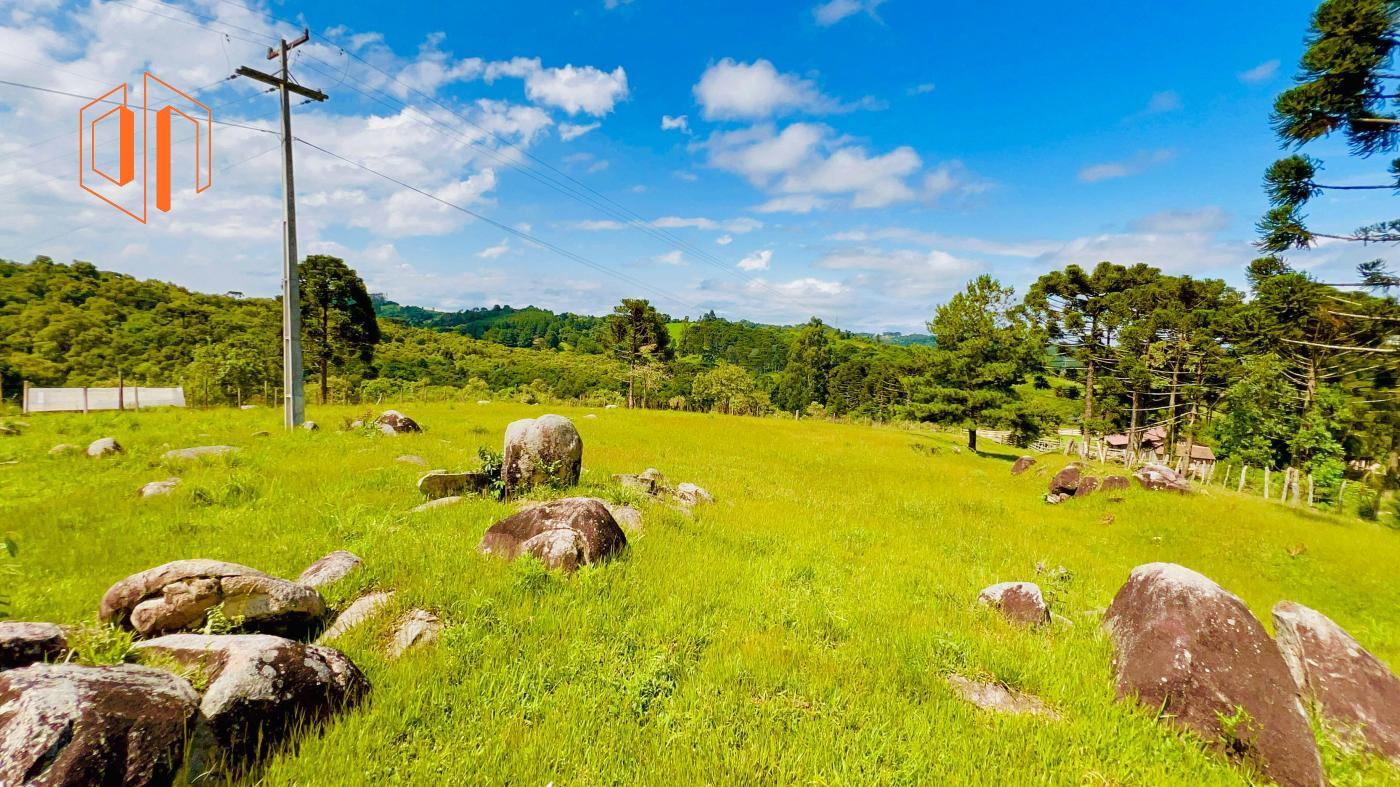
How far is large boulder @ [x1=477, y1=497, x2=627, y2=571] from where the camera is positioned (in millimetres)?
7652

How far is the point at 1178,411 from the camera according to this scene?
47.4 m

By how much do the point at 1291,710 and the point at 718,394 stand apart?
244 ft

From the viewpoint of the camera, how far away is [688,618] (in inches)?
267

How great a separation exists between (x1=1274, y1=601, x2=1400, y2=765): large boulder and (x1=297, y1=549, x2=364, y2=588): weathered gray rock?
39.0 ft

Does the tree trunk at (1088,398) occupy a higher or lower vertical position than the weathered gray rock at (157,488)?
higher

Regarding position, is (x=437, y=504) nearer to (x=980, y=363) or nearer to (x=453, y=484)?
(x=453, y=484)

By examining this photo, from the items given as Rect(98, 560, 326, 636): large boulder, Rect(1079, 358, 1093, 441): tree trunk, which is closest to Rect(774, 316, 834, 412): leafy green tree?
Rect(1079, 358, 1093, 441): tree trunk

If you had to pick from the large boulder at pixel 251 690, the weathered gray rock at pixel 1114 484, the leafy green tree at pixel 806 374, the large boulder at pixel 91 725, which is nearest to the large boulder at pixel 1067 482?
the weathered gray rock at pixel 1114 484

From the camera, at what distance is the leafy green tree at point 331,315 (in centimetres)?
3972

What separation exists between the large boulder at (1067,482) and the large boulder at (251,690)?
26.8 meters

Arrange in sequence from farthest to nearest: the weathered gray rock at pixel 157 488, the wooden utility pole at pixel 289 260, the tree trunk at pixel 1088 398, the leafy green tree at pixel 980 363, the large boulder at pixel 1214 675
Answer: the tree trunk at pixel 1088 398, the leafy green tree at pixel 980 363, the wooden utility pole at pixel 289 260, the weathered gray rock at pixel 157 488, the large boulder at pixel 1214 675

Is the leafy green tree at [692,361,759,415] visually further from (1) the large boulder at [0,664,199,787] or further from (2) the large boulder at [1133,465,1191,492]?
(1) the large boulder at [0,664,199,787]

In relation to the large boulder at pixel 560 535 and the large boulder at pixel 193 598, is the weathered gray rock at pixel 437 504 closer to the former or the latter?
the large boulder at pixel 560 535

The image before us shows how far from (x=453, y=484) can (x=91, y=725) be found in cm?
902
